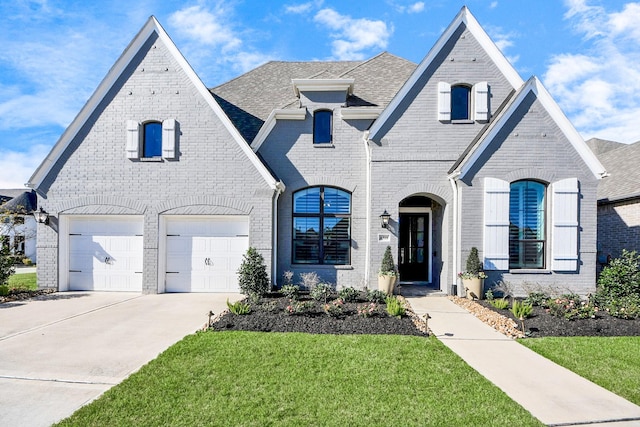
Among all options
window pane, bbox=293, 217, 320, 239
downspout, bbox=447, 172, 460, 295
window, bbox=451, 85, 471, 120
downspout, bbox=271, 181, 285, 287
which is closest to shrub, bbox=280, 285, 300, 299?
downspout, bbox=271, 181, 285, 287

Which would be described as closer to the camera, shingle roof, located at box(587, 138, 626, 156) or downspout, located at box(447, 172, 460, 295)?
downspout, located at box(447, 172, 460, 295)

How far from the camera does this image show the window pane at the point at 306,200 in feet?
34.9

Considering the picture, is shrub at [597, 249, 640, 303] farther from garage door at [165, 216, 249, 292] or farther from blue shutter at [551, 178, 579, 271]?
garage door at [165, 216, 249, 292]

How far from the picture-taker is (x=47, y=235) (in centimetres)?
992

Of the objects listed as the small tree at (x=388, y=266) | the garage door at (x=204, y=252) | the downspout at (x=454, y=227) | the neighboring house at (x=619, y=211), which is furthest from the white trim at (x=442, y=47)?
the neighboring house at (x=619, y=211)

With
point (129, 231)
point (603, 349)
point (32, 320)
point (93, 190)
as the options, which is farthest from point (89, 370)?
point (603, 349)

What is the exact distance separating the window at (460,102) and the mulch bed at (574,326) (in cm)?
601

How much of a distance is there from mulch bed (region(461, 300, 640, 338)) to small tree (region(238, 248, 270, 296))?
5.67 meters

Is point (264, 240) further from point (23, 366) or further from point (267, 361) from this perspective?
point (23, 366)

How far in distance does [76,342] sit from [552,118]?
12453 millimetres

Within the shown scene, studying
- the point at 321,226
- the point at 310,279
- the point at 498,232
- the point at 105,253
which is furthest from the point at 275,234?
the point at 498,232

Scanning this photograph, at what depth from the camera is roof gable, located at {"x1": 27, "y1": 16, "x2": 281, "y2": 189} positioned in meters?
9.73

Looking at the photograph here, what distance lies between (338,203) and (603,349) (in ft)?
23.2

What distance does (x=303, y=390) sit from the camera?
3.96 meters
